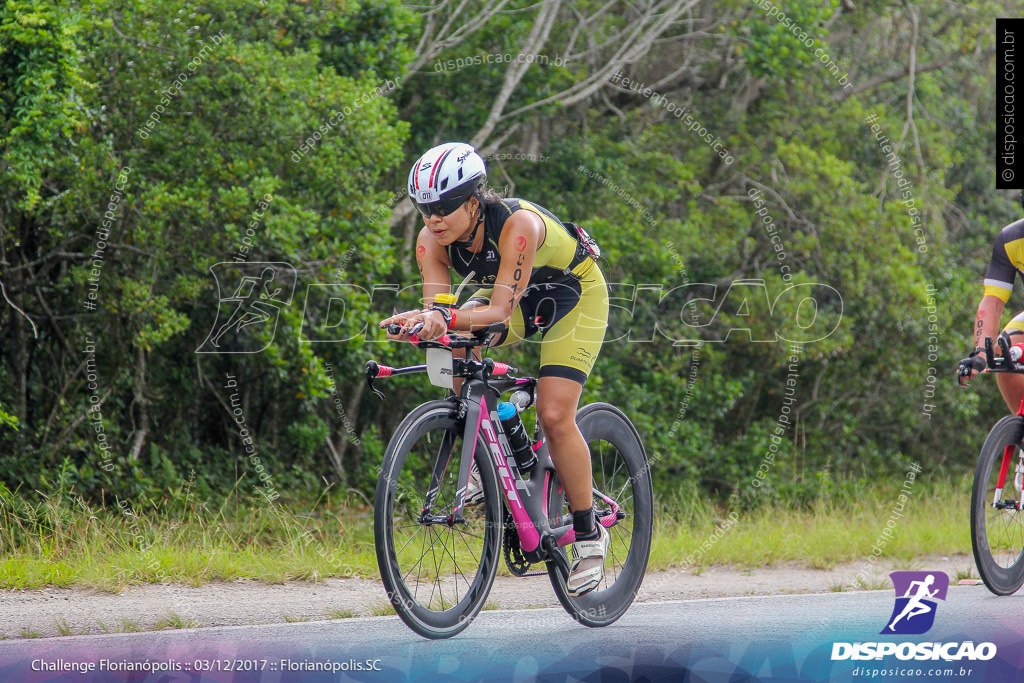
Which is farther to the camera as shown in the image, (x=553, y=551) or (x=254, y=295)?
(x=254, y=295)

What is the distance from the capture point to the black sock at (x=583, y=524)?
15.5 ft

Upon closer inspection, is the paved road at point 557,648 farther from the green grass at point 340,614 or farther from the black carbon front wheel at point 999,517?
the black carbon front wheel at point 999,517

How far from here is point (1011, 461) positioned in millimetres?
5777

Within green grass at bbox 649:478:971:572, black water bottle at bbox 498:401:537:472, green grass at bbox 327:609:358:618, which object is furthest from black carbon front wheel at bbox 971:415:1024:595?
green grass at bbox 327:609:358:618

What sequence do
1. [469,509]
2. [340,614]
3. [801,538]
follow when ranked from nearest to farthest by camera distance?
1. [469,509]
2. [340,614]
3. [801,538]

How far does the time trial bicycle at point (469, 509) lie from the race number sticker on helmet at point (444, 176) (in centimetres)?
61

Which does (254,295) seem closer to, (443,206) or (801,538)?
(443,206)

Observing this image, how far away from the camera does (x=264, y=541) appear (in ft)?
25.8

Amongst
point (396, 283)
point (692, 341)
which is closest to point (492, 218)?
point (396, 283)

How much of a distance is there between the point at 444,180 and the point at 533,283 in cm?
72

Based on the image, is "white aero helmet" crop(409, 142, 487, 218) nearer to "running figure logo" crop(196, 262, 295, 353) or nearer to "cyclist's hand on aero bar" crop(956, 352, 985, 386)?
"cyclist's hand on aero bar" crop(956, 352, 985, 386)

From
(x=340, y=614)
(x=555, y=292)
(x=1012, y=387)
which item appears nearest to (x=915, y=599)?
(x=1012, y=387)

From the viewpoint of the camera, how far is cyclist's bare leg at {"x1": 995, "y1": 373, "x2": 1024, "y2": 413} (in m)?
5.96

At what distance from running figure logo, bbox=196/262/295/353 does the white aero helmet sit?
152 inches
